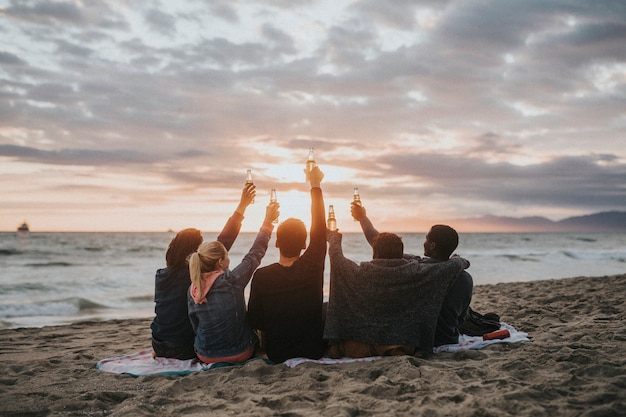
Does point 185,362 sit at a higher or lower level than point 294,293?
lower

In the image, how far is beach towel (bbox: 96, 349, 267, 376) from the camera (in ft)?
16.0

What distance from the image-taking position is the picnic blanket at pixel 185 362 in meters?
4.83

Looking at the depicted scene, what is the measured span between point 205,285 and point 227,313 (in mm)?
358

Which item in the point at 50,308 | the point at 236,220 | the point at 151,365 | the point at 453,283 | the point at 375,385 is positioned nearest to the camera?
the point at 375,385

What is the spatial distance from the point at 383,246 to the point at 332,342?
1.16 meters

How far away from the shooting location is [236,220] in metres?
4.99

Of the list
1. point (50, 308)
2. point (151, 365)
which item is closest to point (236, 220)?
point (151, 365)

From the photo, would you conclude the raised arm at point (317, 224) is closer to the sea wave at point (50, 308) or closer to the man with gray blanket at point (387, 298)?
the man with gray blanket at point (387, 298)

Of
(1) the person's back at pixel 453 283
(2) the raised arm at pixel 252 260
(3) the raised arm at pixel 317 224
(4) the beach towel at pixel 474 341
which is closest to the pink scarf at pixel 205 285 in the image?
(2) the raised arm at pixel 252 260

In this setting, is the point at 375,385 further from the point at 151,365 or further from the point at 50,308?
the point at 50,308

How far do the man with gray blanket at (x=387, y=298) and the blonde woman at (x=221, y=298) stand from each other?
743mm

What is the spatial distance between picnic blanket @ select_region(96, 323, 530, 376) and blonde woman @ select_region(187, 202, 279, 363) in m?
0.18


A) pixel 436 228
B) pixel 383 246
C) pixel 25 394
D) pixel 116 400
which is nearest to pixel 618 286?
pixel 436 228

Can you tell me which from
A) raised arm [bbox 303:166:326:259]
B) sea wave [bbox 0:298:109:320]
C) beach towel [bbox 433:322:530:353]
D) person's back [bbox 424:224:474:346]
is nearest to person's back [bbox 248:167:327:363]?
raised arm [bbox 303:166:326:259]
